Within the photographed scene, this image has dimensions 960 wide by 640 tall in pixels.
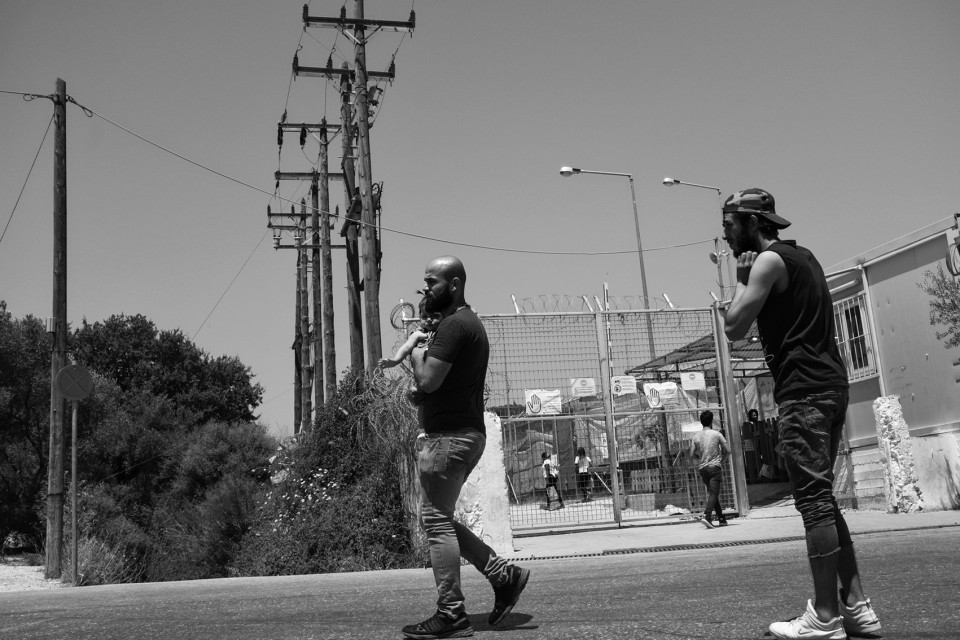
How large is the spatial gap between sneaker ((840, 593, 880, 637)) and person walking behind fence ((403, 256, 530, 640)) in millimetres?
1496

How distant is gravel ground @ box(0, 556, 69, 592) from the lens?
12422 millimetres

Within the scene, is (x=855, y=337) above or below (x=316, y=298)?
below

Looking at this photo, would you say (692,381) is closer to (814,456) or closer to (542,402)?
(542,402)

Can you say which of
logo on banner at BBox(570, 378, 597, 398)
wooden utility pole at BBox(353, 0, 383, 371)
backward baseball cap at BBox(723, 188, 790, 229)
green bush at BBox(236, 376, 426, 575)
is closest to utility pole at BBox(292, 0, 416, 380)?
wooden utility pole at BBox(353, 0, 383, 371)

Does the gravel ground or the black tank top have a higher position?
the black tank top

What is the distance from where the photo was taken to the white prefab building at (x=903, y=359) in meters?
12.7

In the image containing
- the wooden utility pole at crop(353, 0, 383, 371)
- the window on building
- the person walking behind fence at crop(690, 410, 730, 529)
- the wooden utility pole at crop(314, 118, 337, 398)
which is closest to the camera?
the person walking behind fence at crop(690, 410, 730, 529)

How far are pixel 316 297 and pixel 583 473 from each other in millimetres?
18102

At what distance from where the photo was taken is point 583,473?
1398 cm

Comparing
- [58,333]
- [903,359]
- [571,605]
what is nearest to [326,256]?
[58,333]

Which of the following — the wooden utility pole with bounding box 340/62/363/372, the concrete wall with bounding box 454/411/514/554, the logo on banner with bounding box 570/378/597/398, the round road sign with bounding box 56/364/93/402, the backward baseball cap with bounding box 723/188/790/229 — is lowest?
the concrete wall with bounding box 454/411/514/554

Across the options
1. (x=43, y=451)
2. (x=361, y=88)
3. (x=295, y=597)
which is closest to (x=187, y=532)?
(x=43, y=451)

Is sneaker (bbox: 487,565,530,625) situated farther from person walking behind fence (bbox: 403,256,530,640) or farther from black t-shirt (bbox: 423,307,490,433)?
black t-shirt (bbox: 423,307,490,433)

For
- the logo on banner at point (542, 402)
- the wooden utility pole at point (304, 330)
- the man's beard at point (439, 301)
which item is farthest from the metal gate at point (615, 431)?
the wooden utility pole at point (304, 330)
